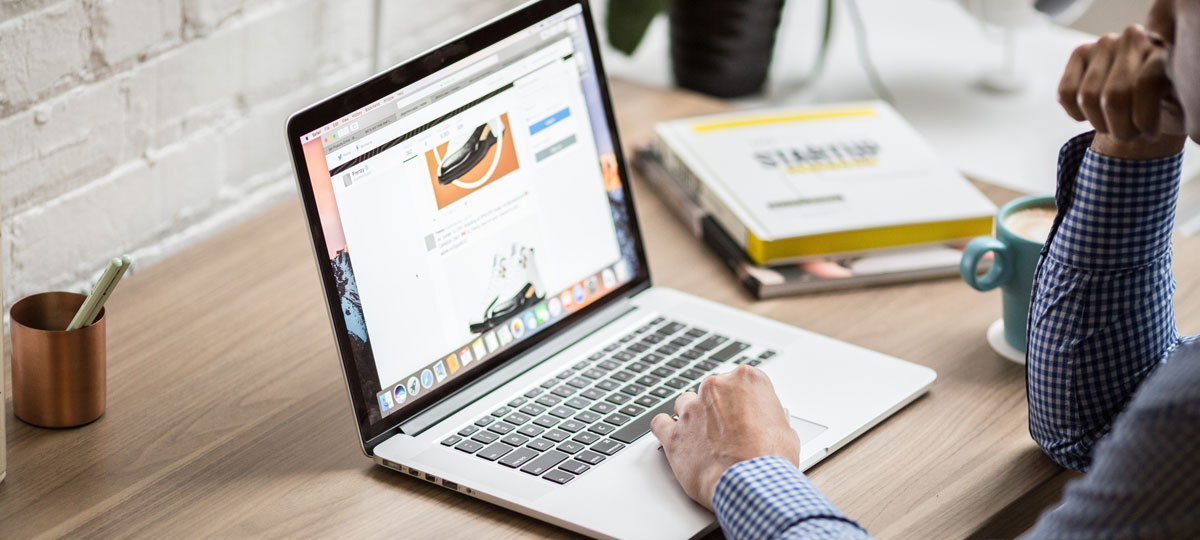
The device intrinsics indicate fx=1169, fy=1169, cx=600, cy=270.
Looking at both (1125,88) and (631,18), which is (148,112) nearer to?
(631,18)

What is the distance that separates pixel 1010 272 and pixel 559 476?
0.47 meters

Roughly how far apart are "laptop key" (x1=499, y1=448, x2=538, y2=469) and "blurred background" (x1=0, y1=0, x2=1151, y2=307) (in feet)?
1.61

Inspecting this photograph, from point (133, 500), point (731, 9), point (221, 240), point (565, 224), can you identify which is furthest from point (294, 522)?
point (731, 9)

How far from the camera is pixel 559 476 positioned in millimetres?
855

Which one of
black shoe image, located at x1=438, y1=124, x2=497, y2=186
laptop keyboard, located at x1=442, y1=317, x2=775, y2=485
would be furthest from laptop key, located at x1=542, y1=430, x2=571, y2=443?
black shoe image, located at x1=438, y1=124, x2=497, y2=186

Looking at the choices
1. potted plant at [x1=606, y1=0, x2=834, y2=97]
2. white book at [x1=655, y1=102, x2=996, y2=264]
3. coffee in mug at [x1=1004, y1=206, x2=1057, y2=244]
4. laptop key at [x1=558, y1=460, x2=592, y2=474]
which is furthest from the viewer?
potted plant at [x1=606, y1=0, x2=834, y2=97]

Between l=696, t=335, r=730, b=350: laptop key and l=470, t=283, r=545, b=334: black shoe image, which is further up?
l=470, t=283, r=545, b=334: black shoe image

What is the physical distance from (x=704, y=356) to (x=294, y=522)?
1.24 feet

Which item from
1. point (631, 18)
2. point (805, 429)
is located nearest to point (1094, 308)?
point (805, 429)

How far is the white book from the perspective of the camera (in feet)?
3.93

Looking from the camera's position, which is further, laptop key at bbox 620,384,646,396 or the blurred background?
the blurred background

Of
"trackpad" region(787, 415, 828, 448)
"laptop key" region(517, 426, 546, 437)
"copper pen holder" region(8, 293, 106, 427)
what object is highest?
"copper pen holder" region(8, 293, 106, 427)

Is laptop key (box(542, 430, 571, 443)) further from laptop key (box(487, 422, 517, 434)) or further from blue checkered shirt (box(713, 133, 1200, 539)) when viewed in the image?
blue checkered shirt (box(713, 133, 1200, 539))

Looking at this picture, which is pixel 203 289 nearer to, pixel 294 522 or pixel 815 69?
pixel 294 522
